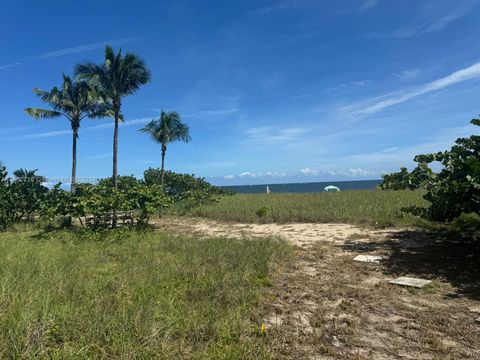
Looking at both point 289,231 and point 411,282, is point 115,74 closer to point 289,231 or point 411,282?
point 289,231

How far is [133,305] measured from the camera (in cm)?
445

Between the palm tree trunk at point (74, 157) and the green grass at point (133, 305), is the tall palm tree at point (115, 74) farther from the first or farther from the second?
the green grass at point (133, 305)

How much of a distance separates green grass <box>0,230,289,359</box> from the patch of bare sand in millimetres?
445

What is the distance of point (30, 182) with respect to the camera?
1728cm

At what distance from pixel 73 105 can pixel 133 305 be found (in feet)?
69.9

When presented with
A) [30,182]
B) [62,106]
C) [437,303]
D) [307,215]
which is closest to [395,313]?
[437,303]

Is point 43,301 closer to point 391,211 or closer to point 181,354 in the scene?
point 181,354

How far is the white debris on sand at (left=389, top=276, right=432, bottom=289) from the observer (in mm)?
6230

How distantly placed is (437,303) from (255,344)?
10.7 ft

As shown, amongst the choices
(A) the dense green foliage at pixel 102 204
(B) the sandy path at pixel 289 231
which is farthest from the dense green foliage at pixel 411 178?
(A) the dense green foliage at pixel 102 204

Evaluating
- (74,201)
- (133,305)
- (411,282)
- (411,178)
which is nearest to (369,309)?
(411,282)

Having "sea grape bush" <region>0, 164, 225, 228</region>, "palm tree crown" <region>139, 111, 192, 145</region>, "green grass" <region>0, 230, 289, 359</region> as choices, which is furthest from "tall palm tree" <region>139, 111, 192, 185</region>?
"green grass" <region>0, 230, 289, 359</region>

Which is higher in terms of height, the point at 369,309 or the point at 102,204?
the point at 102,204

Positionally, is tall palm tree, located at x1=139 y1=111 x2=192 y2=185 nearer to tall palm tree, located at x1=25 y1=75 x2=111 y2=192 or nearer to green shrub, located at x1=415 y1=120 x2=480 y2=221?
tall palm tree, located at x1=25 y1=75 x2=111 y2=192
